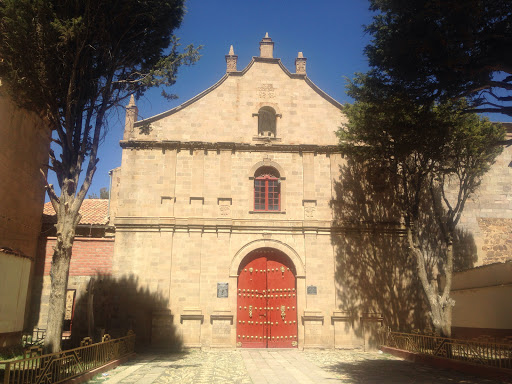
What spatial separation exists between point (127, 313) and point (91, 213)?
572cm

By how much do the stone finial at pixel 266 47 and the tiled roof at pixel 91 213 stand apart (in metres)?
10.3

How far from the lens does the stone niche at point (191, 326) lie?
666 inches

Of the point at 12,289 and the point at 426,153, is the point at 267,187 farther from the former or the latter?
the point at 12,289

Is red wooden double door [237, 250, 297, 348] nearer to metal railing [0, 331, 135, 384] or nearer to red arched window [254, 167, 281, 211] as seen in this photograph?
red arched window [254, 167, 281, 211]

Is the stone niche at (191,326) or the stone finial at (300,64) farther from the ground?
the stone finial at (300,64)

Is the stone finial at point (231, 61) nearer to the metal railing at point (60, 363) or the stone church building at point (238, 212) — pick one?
the stone church building at point (238, 212)

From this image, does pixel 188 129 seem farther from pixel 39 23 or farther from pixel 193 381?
pixel 193 381

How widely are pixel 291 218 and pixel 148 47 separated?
28.7ft

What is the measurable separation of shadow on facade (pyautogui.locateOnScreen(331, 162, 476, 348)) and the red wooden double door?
209 centimetres

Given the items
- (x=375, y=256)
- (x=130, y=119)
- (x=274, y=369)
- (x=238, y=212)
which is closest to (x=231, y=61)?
(x=130, y=119)

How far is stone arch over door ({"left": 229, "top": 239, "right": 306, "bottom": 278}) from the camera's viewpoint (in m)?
17.8

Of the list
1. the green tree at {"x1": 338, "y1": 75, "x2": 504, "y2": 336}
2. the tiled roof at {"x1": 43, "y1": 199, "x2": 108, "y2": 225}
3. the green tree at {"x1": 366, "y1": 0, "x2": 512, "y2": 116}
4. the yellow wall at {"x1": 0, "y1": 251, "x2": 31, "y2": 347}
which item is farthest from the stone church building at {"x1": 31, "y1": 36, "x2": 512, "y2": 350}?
the green tree at {"x1": 366, "y1": 0, "x2": 512, "y2": 116}

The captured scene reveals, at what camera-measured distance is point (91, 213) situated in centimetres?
2047

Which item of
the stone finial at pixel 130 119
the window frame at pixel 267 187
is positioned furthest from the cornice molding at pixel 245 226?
the stone finial at pixel 130 119
